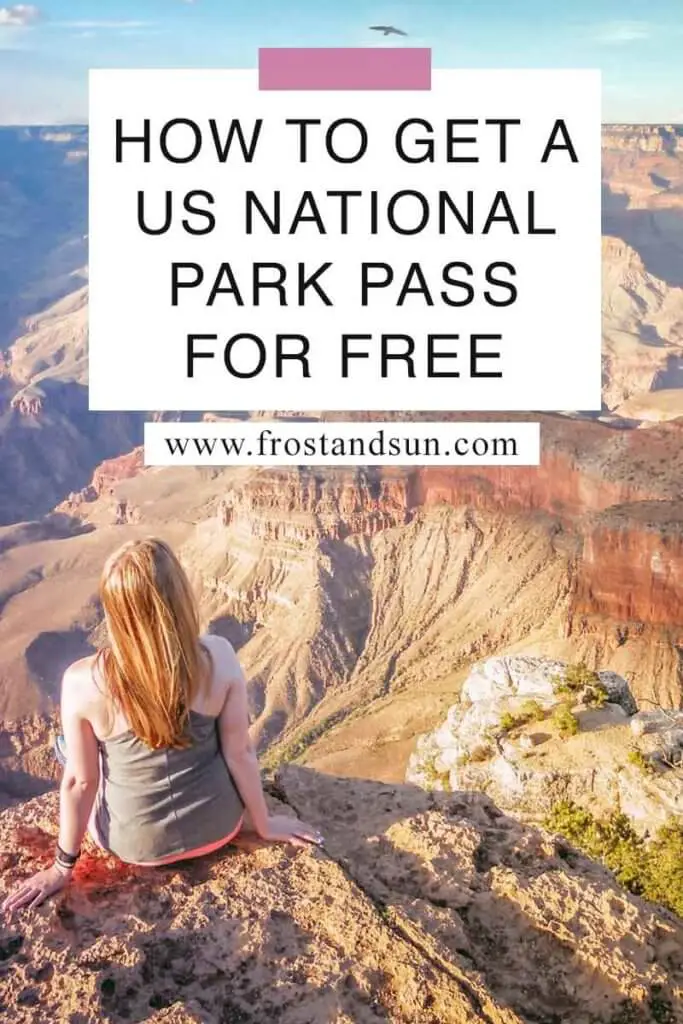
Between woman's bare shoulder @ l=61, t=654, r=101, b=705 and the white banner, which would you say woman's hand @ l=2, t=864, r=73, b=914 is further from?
the white banner

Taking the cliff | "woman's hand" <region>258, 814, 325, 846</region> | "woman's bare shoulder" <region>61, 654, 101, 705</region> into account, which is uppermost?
"woman's bare shoulder" <region>61, 654, 101, 705</region>

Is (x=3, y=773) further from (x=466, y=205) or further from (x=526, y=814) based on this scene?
(x=466, y=205)

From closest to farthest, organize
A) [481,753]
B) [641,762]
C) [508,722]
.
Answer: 1. [641,762]
2. [481,753]
3. [508,722]

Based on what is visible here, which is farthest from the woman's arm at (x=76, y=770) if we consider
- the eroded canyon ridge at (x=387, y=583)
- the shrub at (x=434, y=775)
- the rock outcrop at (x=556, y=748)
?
the eroded canyon ridge at (x=387, y=583)

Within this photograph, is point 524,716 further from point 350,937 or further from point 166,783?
point 350,937

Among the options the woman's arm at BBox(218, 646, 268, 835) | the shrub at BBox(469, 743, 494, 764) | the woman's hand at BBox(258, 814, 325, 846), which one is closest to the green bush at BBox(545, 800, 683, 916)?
the shrub at BBox(469, 743, 494, 764)

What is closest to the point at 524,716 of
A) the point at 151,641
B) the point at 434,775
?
the point at 434,775
